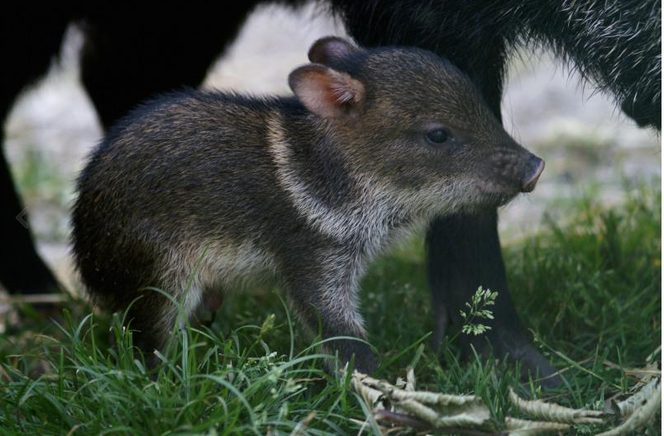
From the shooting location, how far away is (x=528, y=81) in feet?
25.8

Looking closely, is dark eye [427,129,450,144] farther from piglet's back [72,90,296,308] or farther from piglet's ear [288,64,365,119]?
piglet's back [72,90,296,308]

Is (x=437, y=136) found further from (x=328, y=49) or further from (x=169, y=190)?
(x=169, y=190)

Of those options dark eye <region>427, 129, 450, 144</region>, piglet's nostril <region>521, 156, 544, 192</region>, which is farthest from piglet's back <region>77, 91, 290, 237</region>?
piglet's nostril <region>521, 156, 544, 192</region>

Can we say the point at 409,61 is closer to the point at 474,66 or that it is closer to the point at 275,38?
the point at 474,66

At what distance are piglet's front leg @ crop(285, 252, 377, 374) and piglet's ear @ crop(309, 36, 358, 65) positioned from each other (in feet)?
1.81

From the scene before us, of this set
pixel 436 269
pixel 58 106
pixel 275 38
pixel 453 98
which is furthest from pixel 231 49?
pixel 275 38

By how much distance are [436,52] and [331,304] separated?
822 millimetres

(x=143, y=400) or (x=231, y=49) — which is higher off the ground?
(x=231, y=49)

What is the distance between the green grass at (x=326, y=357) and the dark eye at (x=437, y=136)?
53 centimetres

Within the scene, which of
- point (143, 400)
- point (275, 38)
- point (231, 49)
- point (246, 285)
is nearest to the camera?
point (143, 400)

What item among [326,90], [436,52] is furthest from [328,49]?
[436,52]

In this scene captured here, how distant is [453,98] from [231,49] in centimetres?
177

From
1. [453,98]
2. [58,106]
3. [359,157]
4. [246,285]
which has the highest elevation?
[453,98]

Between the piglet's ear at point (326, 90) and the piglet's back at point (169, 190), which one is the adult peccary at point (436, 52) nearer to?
the piglet's ear at point (326, 90)
